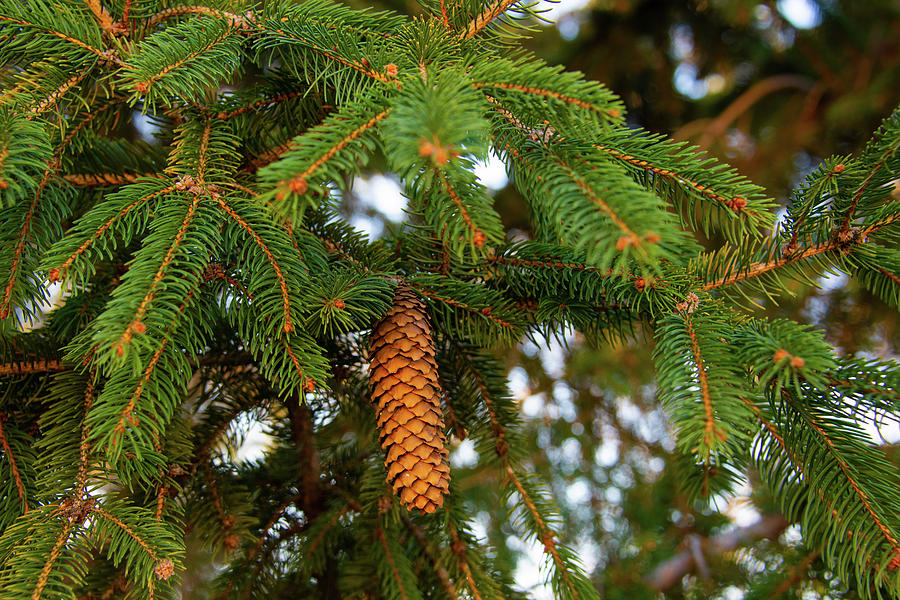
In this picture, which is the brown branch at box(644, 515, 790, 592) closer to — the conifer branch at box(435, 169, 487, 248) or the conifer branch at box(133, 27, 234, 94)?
the conifer branch at box(435, 169, 487, 248)

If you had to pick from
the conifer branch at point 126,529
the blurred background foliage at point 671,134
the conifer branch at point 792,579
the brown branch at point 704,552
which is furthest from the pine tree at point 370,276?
the blurred background foliage at point 671,134

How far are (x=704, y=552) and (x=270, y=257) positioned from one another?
1.83 metres

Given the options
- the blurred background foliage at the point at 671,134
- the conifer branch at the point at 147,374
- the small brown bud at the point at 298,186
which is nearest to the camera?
the small brown bud at the point at 298,186

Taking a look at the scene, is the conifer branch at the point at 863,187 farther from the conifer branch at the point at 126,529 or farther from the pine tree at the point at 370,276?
the conifer branch at the point at 126,529

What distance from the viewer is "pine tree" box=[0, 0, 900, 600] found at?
0.71 metres

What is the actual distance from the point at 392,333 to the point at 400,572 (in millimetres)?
477

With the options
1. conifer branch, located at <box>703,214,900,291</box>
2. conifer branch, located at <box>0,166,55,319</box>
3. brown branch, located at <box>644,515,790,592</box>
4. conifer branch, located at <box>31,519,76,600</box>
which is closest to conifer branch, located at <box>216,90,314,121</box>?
conifer branch, located at <box>0,166,55,319</box>

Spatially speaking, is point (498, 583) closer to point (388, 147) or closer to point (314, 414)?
→ point (314, 414)

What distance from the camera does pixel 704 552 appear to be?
1.96 metres

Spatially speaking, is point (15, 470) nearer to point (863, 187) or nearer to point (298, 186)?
point (298, 186)

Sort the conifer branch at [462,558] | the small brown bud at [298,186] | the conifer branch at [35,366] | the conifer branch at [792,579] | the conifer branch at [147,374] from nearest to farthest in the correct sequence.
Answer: the small brown bud at [298,186] < the conifer branch at [147,374] < the conifer branch at [35,366] < the conifer branch at [462,558] < the conifer branch at [792,579]

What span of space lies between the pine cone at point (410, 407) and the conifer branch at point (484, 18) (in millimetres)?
446

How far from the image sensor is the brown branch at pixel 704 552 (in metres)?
1.91

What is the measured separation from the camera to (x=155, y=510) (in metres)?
0.88
